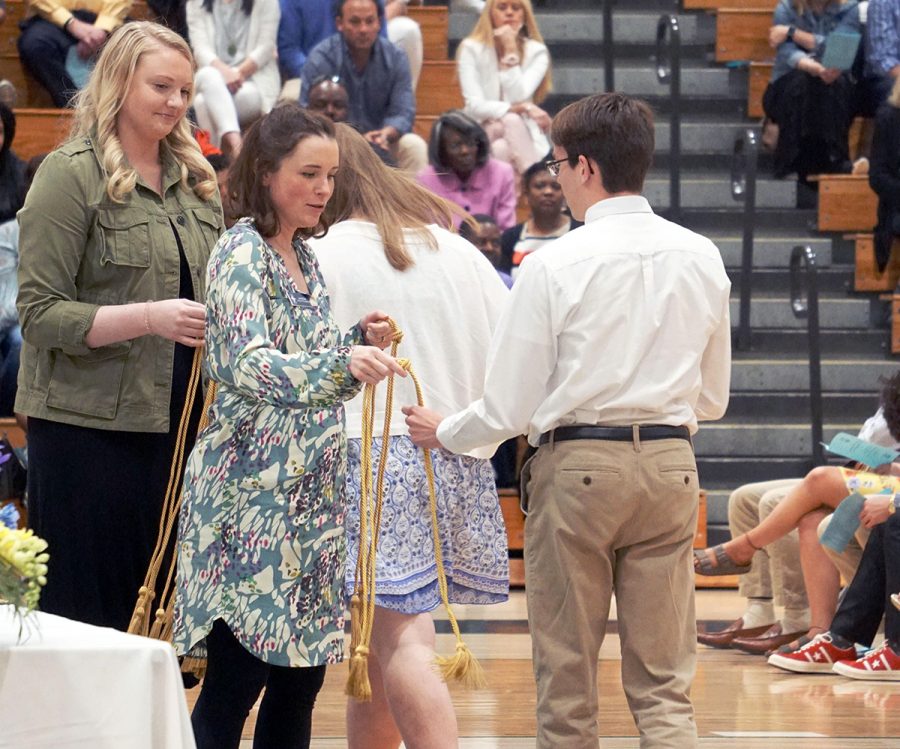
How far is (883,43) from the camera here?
8602 mm

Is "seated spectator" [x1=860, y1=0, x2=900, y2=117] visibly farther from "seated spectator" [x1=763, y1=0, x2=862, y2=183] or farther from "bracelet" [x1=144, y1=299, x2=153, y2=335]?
"bracelet" [x1=144, y1=299, x2=153, y2=335]

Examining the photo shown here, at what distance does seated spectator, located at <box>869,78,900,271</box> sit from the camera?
7907 mm

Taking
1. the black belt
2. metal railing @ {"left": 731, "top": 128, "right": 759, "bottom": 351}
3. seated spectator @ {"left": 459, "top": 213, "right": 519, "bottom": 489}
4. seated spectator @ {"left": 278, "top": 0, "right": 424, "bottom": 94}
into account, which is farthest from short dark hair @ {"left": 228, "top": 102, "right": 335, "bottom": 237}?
seated spectator @ {"left": 278, "top": 0, "right": 424, "bottom": 94}

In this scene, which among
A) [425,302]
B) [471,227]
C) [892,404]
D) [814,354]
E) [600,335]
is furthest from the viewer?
[814,354]

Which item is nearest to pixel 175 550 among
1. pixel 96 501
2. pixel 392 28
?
pixel 96 501

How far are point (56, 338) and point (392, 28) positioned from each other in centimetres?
593

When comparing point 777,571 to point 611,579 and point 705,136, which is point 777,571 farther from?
point 705,136

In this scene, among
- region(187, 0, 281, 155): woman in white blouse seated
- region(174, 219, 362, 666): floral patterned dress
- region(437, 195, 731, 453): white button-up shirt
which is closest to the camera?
region(174, 219, 362, 666): floral patterned dress

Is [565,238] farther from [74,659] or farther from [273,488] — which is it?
[74,659]

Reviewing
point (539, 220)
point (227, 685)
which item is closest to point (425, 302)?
point (227, 685)

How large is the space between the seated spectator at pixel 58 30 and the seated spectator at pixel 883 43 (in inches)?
156

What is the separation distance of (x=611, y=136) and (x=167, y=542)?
112 centimetres

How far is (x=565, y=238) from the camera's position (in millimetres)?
3006

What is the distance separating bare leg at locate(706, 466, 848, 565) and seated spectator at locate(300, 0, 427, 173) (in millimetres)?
2985
